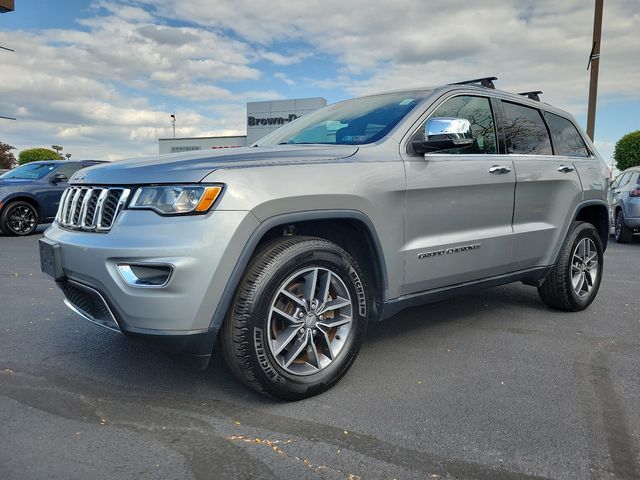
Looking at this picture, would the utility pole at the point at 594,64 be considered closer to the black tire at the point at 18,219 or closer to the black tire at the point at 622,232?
the black tire at the point at 622,232

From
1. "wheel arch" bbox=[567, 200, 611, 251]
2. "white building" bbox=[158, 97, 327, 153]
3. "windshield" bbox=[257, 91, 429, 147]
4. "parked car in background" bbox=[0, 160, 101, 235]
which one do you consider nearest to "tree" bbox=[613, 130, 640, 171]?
"white building" bbox=[158, 97, 327, 153]

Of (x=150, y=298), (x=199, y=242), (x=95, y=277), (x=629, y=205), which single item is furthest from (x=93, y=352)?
(x=629, y=205)

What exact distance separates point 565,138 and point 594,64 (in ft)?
36.7

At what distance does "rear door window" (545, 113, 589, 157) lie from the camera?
4.90m

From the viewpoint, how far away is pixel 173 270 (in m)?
2.53

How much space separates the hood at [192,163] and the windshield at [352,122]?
41 cm

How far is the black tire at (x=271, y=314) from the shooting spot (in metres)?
2.74

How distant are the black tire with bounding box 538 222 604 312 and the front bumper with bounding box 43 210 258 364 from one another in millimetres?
3209

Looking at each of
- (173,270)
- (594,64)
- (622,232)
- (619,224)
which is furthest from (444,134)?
(594,64)

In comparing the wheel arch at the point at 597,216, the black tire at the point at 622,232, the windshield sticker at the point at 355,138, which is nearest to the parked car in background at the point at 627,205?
the black tire at the point at 622,232

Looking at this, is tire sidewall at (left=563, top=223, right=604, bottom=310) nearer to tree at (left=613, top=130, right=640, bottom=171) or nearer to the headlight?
the headlight

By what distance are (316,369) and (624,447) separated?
1541 mm

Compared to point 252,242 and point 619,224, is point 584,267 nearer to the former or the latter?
point 252,242

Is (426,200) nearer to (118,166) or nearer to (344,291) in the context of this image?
(344,291)
